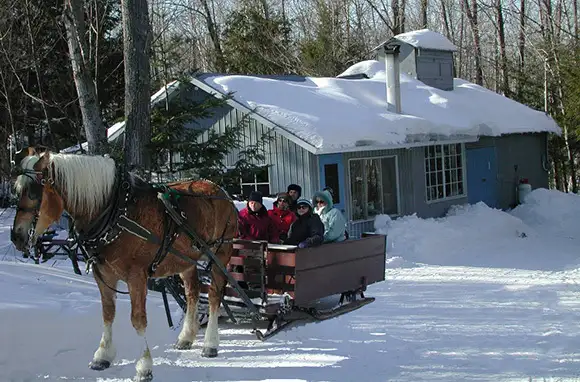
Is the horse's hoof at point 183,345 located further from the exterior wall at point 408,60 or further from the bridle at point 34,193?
the exterior wall at point 408,60

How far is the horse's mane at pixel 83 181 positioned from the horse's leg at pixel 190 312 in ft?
4.69

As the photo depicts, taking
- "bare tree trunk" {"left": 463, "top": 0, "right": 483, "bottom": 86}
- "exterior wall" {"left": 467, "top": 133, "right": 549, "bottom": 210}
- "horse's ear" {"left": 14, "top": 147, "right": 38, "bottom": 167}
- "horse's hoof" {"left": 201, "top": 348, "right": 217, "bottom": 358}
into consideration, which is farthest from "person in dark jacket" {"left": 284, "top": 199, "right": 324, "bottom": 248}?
"bare tree trunk" {"left": 463, "top": 0, "right": 483, "bottom": 86}

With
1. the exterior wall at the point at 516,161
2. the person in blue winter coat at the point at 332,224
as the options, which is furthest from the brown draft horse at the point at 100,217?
the exterior wall at the point at 516,161

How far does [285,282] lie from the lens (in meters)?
6.86

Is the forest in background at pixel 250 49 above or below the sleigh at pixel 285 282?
above

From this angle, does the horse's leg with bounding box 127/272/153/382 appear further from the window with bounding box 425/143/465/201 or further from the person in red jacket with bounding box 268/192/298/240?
the window with bounding box 425/143/465/201

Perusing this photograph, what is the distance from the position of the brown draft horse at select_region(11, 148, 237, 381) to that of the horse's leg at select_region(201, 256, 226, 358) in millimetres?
→ 11

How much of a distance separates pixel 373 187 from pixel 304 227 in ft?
27.5

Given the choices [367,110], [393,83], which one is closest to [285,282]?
[367,110]

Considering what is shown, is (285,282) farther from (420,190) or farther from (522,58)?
(522,58)

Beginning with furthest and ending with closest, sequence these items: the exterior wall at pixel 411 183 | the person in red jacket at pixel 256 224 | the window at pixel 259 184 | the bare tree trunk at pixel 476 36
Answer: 1. the bare tree trunk at pixel 476 36
2. the exterior wall at pixel 411 183
3. the window at pixel 259 184
4. the person in red jacket at pixel 256 224

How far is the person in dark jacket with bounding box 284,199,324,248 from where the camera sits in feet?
24.0

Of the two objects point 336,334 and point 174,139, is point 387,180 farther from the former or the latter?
point 336,334

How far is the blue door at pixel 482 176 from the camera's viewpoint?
19.3 meters
